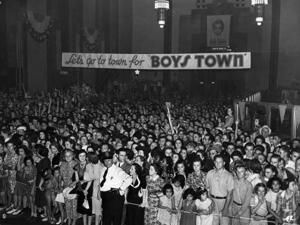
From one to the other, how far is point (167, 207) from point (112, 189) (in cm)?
89

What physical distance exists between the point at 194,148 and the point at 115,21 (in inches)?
668

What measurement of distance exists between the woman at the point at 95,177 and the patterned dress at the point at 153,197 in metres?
0.92

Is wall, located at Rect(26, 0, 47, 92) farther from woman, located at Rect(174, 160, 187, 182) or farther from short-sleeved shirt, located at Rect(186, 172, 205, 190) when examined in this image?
short-sleeved shirt, located at Rect(186, 172, 205, 190)

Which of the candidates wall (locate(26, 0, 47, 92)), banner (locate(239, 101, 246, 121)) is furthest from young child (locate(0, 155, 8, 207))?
wall (locate(26, 0, 47, 92))

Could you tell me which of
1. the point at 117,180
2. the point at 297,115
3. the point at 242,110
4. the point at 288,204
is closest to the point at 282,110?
the point at 297,115

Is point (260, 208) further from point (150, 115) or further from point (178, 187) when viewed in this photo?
point (150, 115)

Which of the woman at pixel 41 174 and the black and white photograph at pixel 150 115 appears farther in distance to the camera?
the woman at pixel 41 174

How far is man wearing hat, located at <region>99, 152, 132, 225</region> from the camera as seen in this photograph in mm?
7180

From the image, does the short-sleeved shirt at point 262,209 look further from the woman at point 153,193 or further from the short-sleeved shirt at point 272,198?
the woman at point 153,193

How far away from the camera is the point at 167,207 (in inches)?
276

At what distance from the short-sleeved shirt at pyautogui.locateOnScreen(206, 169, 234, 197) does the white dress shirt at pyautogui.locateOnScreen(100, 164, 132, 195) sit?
1.21 metres

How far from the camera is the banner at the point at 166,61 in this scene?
13914 mm

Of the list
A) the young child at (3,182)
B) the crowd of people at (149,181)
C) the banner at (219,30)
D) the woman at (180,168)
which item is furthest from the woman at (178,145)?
the banner at (219,30)

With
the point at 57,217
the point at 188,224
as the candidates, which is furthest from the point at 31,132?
the point at 188,224
